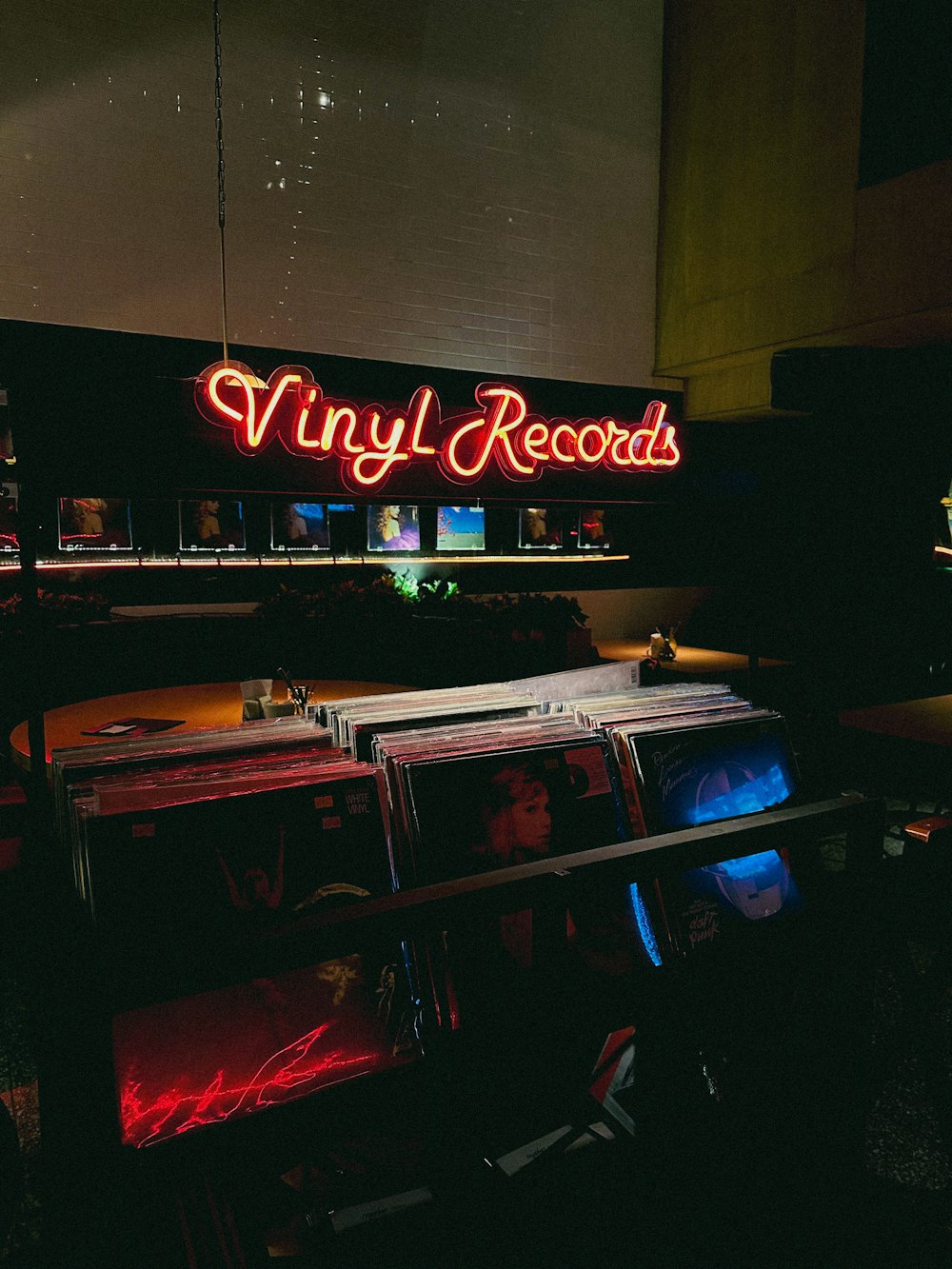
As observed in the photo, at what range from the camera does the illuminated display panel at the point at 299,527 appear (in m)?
7.11

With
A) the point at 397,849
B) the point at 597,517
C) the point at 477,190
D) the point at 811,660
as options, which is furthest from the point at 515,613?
the point at 397,849

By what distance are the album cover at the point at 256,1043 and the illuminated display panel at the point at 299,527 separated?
6.04 m

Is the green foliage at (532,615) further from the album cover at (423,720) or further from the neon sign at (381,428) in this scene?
the album cover at (423,720)

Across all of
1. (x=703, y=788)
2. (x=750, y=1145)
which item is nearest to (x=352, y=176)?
(x=703, y=788)

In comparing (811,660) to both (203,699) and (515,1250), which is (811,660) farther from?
(515,1250)

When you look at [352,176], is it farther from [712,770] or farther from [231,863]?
[231,863]

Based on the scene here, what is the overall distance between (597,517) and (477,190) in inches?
131

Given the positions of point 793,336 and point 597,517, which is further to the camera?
point 597,517

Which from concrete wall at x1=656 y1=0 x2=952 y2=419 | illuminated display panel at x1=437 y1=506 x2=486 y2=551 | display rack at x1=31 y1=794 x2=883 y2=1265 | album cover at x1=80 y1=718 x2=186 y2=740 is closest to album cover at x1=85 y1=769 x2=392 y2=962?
display rack at x1=31 y1=794 x2=883 y2=1265

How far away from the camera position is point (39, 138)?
5.44 metres

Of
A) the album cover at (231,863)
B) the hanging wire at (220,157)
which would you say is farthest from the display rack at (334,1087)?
the hanging wire at (220,157)

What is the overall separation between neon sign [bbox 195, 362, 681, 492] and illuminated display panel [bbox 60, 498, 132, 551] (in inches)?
204

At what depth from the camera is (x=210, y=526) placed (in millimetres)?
6844

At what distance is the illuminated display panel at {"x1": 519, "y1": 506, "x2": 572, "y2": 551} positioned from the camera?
8133mm
